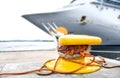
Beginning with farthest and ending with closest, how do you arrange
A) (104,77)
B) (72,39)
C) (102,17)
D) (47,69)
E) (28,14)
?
(102,17) < (28,14) < (47,69) < (72,39) < (104,77)

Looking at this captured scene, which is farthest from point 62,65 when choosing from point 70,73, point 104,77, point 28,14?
point 28,14

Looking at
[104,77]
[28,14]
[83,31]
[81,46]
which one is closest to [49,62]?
[81,46]

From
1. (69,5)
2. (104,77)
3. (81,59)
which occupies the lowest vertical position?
(104,77)

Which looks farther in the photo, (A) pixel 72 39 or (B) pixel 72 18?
(B) pixel 72 18

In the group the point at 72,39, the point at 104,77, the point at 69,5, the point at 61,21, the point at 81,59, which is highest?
the point at 69,5

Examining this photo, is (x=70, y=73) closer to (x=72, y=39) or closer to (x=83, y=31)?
(x=72, y=39)

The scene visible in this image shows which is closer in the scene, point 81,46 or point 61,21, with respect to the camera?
point 81,46

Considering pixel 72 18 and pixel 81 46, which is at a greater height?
pixel 72 18

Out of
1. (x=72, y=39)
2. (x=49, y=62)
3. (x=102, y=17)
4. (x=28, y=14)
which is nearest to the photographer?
(x=72, y=39)

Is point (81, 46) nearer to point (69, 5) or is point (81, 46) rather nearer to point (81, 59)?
point (81, 59)
